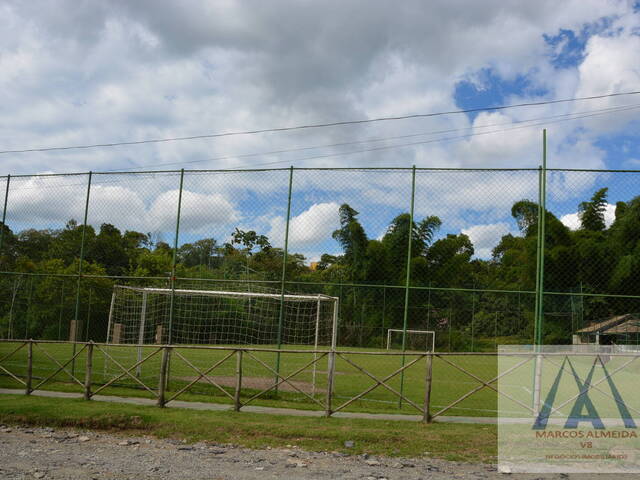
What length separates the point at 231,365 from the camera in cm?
1795

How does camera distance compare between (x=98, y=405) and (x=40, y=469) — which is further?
(x=98, y=405)

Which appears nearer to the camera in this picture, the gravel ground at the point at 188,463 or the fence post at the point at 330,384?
the gravel ground at the point at 188,463

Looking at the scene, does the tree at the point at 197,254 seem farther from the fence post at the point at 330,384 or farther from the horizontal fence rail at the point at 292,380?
the fence post at the point at 330,384

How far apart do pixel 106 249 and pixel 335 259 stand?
42.4 feet

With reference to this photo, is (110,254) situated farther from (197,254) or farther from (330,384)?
(330,384)

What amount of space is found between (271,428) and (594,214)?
24880mm

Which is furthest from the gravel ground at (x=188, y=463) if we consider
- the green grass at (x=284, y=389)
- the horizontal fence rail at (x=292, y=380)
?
the green grass at (x=284, y=389)

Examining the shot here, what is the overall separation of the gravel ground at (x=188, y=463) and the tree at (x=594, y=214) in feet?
79.2

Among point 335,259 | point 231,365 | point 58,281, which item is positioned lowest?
point 231,365

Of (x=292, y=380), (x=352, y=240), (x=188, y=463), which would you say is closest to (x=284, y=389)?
(x=292, y=380)

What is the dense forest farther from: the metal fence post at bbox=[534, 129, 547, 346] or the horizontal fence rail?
the metal fence post at bbox=[534, 129, 547, 346]

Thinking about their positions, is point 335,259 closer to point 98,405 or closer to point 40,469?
point 98,405

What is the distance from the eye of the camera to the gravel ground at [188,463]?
5.80 m

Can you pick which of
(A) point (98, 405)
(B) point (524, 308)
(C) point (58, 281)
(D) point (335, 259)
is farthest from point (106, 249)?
(A) point (98, 405)
